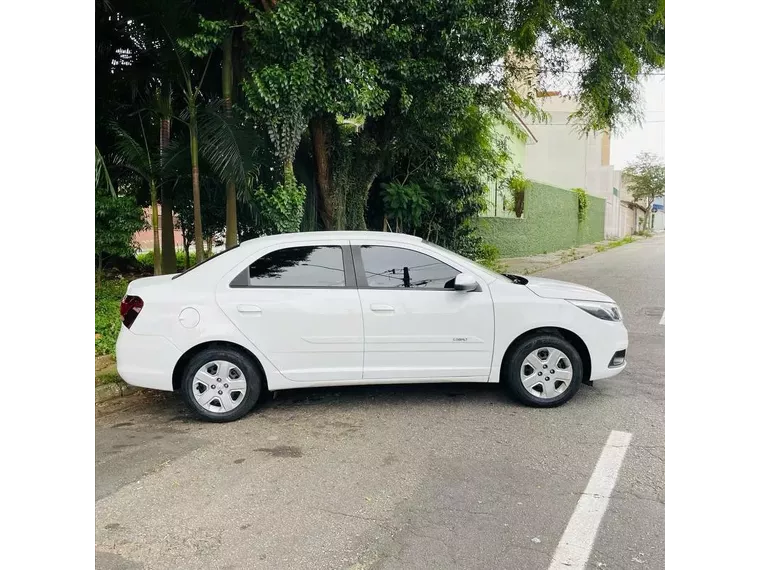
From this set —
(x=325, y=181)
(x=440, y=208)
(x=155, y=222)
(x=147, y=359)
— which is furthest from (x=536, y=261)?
(x=147, y=359)

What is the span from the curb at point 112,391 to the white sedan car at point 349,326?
3.00 feet

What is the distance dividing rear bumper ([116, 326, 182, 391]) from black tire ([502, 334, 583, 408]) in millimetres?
2847

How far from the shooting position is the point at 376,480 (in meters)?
3.94

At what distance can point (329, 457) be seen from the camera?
434 centimetres

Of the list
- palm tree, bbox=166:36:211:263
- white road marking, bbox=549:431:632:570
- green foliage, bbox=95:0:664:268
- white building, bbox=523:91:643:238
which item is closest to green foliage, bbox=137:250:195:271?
green foliage, bbox=95:0:664:268

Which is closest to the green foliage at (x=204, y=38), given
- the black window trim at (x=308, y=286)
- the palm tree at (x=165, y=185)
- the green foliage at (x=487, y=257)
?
the palm tree at (x=165, y=185)

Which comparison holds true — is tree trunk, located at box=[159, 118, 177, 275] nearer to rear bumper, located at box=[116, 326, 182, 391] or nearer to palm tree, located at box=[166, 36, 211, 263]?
palm tree, located at box=[166, 36, 211, 263]

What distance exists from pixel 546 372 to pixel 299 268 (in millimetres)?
2342

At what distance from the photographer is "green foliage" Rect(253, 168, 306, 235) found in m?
10.0

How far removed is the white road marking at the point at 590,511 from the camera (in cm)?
299

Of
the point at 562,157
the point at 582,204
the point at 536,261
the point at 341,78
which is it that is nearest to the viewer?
the point at 341,78

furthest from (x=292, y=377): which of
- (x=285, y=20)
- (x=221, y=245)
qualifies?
(x=221, y=245)

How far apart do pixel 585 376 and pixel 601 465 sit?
4.57 ft

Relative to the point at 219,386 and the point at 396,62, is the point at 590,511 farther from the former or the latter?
the point at 396,62
